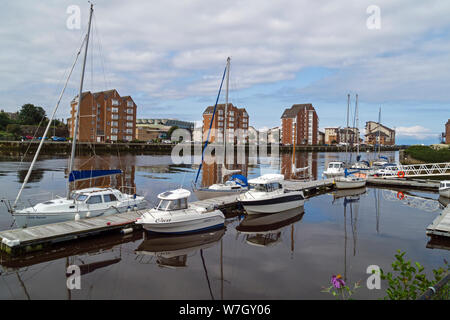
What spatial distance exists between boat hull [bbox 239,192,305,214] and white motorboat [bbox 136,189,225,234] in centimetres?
441

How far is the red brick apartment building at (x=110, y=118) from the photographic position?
331ft

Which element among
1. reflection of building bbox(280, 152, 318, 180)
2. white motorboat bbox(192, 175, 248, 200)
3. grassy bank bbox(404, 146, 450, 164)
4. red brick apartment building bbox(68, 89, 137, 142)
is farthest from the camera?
red brick apartment building bbox(68, 89, 137, 142)

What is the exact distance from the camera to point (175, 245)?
16109 millimetres

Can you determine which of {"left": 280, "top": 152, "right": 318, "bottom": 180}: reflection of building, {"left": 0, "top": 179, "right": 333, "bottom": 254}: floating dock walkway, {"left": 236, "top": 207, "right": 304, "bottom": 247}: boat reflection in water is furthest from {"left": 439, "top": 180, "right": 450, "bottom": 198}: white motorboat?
{"left": 0, "top": 179, "right": 333, "bottom": 254}: floating dock walkway

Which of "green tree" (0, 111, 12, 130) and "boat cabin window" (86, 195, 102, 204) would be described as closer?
"boat cabin window" (86, 195, 102, 204)

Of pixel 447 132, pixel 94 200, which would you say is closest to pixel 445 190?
pixel 94 200

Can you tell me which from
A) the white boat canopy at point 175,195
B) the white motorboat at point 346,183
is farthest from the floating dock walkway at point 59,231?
the white motorboat at point 346,183

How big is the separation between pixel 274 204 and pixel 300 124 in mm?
126805

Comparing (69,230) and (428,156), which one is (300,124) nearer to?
(428,156)

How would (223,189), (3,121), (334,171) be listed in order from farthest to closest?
(3,121), (334,171), (223,189)

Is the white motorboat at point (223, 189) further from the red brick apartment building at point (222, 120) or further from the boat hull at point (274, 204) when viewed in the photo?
the red brick apartment building at point (222, 120)

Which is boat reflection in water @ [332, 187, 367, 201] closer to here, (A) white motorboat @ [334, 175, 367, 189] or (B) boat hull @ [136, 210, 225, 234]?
(A) white motorboat @ [334, 175, 367, 189]

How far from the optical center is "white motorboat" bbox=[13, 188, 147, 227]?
16.1 meters

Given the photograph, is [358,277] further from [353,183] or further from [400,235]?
[353,183]
